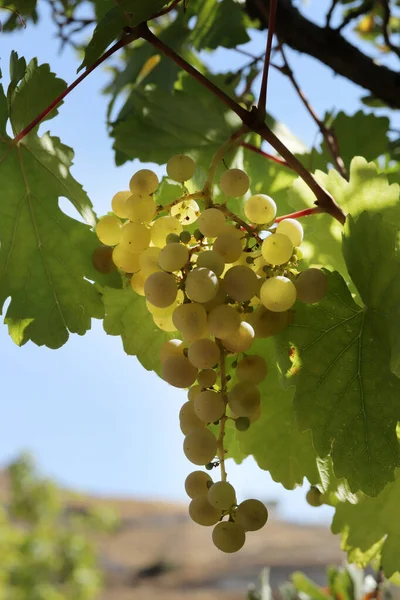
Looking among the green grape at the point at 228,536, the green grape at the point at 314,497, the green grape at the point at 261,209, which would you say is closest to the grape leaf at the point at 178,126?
the green grape at the point at 261,209

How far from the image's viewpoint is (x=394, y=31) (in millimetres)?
2125

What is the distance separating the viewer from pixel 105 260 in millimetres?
735

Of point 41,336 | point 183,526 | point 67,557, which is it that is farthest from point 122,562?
point 41,336

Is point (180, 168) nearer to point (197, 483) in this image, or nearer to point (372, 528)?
point (197, 483)

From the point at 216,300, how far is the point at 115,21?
0.29 metres

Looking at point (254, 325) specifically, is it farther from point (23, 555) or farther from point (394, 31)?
point (23, 555)

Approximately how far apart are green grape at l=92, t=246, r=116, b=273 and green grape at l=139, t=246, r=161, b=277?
9cm

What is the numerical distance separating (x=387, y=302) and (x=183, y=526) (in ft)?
38.3

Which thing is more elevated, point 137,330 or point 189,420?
point 137,330

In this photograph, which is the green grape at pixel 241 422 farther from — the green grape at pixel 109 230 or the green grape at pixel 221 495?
the green grape at pixel 109 230

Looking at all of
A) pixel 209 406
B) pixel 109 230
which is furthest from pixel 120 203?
pixel 209 406

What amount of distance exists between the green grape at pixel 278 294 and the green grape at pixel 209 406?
9 centimetres

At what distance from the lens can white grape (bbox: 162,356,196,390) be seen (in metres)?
0.60

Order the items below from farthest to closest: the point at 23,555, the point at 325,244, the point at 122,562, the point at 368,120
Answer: the point at 122,562 → the point at 23,555 → the point at 368,120 → the point at 325,244
